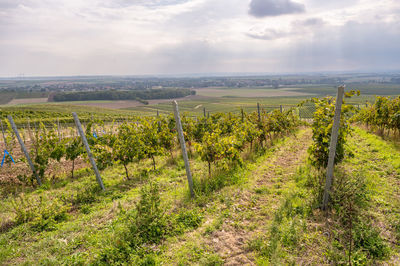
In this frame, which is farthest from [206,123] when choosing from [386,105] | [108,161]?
[386,105]

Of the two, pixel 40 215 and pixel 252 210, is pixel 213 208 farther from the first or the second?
pixel 40 215

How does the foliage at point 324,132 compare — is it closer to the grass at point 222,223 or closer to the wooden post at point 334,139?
the grass at point 222,223

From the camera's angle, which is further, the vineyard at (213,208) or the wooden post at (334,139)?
the wooden post at (334,139)

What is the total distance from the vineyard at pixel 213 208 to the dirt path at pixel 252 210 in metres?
0.02

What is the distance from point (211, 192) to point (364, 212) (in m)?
3.40

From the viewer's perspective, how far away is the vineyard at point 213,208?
12.5 feet

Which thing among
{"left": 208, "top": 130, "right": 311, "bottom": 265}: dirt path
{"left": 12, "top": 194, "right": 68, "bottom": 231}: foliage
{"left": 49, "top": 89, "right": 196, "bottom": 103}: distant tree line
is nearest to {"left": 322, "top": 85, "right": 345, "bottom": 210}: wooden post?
{"left": 208, "top": 130, "right": 311, "bottom": 265}: dirt path

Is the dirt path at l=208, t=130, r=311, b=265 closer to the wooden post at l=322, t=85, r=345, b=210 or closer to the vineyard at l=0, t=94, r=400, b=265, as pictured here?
the vineyard at l=0, t=94, r=400, b=265

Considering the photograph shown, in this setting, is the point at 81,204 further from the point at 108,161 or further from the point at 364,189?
the point at 364,189

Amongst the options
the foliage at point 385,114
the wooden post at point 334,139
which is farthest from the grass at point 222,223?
the foliage at point 385,114

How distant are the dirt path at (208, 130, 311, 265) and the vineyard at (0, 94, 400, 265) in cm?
2

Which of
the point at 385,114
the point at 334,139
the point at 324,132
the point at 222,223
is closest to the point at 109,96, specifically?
the point at 385,114

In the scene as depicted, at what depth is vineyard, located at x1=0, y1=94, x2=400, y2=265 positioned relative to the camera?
3.81 m

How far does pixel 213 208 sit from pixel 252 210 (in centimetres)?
91
